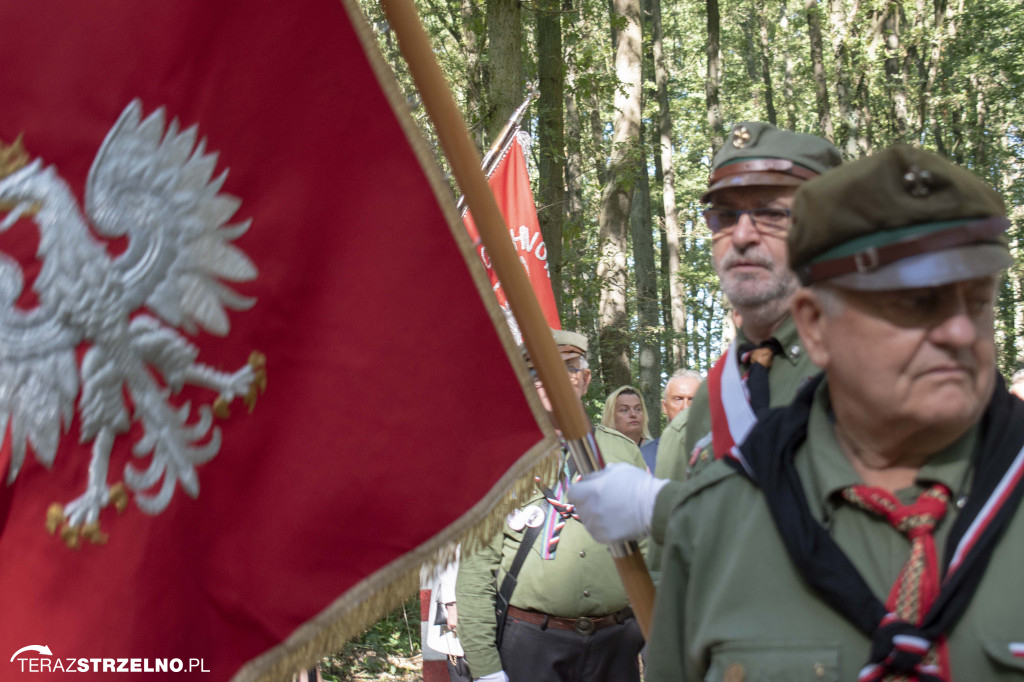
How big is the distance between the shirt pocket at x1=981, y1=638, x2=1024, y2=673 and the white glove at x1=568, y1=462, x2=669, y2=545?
3.00ft

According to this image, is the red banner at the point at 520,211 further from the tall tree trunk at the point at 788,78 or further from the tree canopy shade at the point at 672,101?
the tall tree trunk at the point at 788,78

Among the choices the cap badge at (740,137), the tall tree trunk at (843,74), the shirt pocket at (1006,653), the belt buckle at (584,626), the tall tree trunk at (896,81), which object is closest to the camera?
the shirt pocket at (1006,653)

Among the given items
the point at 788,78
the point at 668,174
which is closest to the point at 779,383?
the point at 668,174

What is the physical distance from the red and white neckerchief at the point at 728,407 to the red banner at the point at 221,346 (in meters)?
0.53

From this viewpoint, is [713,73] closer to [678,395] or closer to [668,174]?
[668,174]

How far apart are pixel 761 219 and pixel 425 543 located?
138cm

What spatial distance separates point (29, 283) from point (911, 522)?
180cm

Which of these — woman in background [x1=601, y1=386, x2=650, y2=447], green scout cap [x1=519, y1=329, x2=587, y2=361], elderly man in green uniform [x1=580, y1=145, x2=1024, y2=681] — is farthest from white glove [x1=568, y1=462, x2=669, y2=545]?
woman in background [x1=601, y1=386, x2=650, y2=447]

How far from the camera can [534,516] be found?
4.84 metres

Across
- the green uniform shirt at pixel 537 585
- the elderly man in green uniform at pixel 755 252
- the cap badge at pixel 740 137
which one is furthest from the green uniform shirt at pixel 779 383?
the green uniform shirt at pixel 537 585

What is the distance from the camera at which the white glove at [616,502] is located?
2398 millimetres

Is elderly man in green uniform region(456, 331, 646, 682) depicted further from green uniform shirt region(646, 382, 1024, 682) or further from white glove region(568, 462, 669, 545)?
green uniform shirt region(646, 382, 1024, 682)

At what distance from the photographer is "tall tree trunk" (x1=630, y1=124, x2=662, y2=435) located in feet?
50.4

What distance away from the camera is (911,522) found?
5.42 ft
